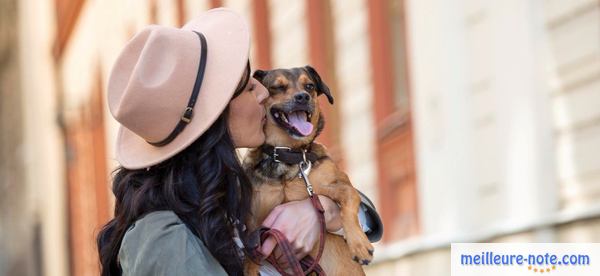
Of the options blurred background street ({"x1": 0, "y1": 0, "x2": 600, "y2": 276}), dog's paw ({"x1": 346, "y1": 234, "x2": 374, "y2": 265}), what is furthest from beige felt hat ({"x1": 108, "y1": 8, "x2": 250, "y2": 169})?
blurred background street ({"x1": 0, "y1": 0, "x2": 600, "y2": 276})

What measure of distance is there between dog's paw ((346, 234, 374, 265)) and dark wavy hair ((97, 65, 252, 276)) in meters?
0.39

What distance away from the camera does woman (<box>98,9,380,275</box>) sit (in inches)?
130

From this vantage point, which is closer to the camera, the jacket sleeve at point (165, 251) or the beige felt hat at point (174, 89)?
the jacket sleeve at point (165, 251)

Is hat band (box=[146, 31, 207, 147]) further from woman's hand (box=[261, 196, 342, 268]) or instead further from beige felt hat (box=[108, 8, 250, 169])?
woman's hand (box=[261, 196, 342, 268])

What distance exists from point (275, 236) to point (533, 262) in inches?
25.8

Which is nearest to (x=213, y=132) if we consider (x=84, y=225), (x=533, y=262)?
(x=533, y=262)

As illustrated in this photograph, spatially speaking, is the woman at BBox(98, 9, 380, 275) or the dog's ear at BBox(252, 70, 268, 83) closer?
the woman at BBox(98, 9, 380, 275)

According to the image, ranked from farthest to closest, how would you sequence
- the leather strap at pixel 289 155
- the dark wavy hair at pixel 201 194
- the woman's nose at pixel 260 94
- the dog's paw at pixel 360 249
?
the leather strap at pixel 289 155, the dog's paw at pixel 360 249, the woman's nose at pixel 260 94, the dark wavy hair at pixel 201 194

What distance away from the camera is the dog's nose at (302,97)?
13.7ft

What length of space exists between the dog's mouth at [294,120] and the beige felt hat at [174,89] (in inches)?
26.0

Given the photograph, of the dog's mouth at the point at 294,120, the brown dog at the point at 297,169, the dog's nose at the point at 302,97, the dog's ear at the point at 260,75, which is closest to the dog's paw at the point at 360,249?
the brown dog at the point at 297,169

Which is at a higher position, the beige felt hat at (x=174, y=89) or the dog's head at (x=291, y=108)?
the dog's head at (x=291, y=108)

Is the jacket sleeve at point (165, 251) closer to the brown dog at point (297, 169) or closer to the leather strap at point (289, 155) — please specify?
the brown dog at point (297, 169)

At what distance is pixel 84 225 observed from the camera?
2153cm
